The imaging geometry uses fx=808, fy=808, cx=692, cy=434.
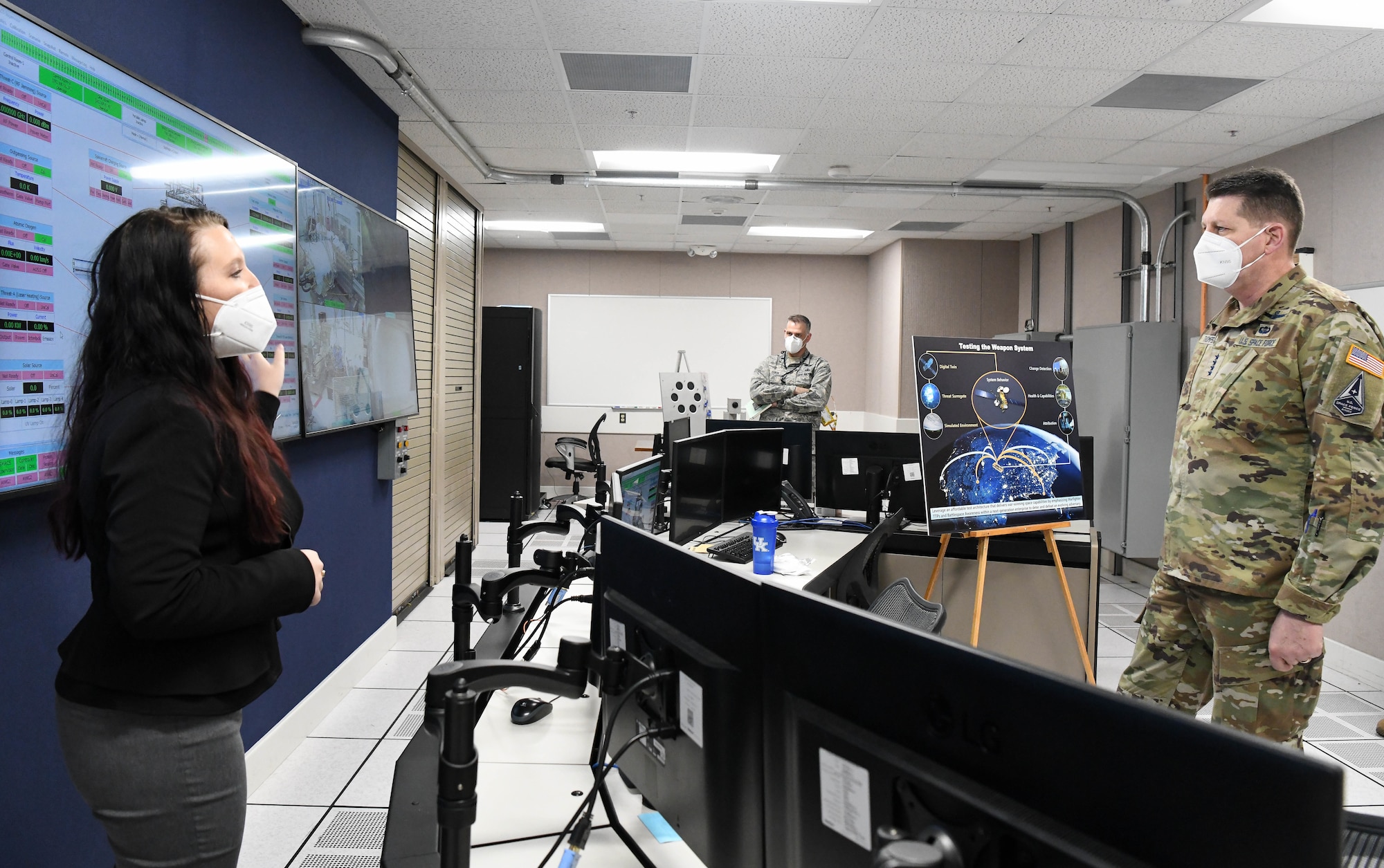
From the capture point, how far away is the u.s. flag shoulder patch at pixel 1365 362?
70.2 inches

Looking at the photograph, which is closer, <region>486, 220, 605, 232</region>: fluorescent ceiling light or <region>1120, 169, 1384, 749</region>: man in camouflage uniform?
<region>1120, 169, 1384, 749</region>: man in camouflage uniform

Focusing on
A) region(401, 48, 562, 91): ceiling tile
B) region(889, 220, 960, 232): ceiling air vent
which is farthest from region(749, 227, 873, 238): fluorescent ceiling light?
region(401, 48, 562, 91): ceiling tile

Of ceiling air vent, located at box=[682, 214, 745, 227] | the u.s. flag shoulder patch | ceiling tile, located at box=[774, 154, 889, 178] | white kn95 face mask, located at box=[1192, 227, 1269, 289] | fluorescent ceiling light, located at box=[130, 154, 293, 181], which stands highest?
ceiling air vent, located at box=[682, 214, 745, 227]

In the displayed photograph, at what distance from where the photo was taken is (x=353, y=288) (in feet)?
11.7

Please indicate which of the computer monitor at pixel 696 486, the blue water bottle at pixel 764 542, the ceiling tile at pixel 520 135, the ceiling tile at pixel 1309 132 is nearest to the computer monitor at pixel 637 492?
the computer monitor at pixel 696 486

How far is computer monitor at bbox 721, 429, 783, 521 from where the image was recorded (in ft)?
10.6

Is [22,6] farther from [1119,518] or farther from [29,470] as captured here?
[1119,518]

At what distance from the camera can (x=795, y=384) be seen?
6.07 metres

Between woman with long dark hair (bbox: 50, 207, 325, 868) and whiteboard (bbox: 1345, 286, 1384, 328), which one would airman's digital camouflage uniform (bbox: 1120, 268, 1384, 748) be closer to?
woman with long dark hair (bbox: 50, 207, 325, 868)

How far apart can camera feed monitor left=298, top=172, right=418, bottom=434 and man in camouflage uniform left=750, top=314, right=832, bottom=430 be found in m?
2.62

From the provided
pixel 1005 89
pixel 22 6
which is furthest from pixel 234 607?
pixel 1005 89

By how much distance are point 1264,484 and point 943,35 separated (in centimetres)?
233

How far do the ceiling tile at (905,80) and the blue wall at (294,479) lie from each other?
7.76 feet

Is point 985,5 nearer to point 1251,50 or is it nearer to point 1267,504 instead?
point 1251,50
